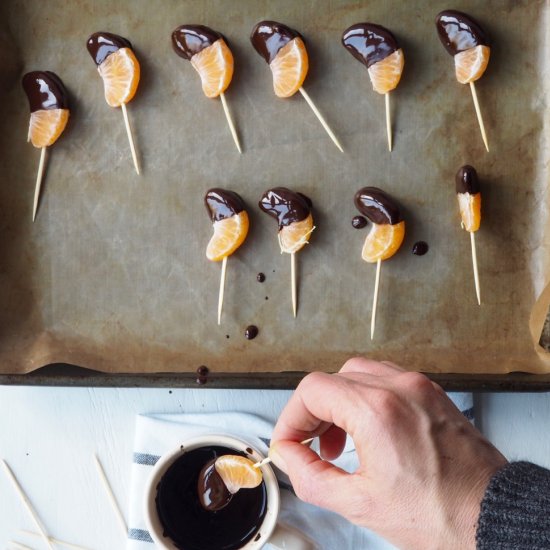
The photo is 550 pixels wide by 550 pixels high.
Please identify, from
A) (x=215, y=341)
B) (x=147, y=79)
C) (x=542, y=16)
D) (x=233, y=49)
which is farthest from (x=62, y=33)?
(x=542, y=16)

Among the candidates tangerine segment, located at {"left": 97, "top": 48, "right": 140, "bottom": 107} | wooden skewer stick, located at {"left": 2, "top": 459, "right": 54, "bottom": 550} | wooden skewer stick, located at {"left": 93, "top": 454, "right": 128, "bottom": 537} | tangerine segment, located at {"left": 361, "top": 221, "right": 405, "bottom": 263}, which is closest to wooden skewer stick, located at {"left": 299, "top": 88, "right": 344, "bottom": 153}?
tangerine segment, located at {"left": 361, "top": 221, "right": 405, "bottom": 263}

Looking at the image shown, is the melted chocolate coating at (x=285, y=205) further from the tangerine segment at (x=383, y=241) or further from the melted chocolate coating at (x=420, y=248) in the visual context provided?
the melted chocolate coating at (x=420, y=248)

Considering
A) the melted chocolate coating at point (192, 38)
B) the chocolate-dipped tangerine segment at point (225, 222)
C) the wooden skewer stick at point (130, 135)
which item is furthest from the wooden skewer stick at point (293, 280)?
the melted chocolate coating at point (192, 38)

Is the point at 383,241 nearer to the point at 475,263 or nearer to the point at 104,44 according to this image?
the point at 475,263

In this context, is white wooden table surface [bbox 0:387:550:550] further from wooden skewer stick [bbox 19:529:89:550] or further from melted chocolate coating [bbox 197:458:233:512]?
melted chocolate coating [bbox 197:458:233:512]

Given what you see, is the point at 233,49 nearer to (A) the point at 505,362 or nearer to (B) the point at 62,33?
(B) the point at 62,33

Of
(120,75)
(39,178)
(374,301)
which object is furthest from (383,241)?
(39,178)
